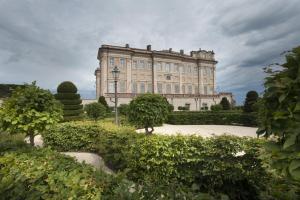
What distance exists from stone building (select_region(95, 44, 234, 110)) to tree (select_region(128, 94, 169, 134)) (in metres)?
28.0

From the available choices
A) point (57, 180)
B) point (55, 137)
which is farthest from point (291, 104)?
point (55, 137)

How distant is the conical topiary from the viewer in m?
22.0

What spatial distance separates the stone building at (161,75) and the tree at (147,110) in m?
28.0

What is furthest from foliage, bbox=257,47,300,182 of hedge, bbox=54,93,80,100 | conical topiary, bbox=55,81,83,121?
hedge, bbox=54,93,80,100

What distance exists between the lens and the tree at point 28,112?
20.0 feet

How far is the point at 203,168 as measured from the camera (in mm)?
5348

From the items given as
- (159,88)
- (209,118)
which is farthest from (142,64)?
(209,118)

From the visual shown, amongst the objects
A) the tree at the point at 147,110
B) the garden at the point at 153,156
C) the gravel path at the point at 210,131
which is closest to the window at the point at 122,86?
the gravel path at the point at 210,131

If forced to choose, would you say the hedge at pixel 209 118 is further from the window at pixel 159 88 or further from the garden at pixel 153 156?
the window at pixel 159 88

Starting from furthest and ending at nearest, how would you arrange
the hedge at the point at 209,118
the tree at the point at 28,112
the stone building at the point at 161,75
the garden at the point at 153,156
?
the stone building at the point at 161,75, the hedge at the point at 209,118, the tree at the point at 28,112, the garden at the point at 153,156

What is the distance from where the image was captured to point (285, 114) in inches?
66.9

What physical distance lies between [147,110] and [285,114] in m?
8.62

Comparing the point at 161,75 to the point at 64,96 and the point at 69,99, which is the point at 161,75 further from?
the point at 64,96

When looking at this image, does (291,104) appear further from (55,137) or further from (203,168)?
(55,137)
